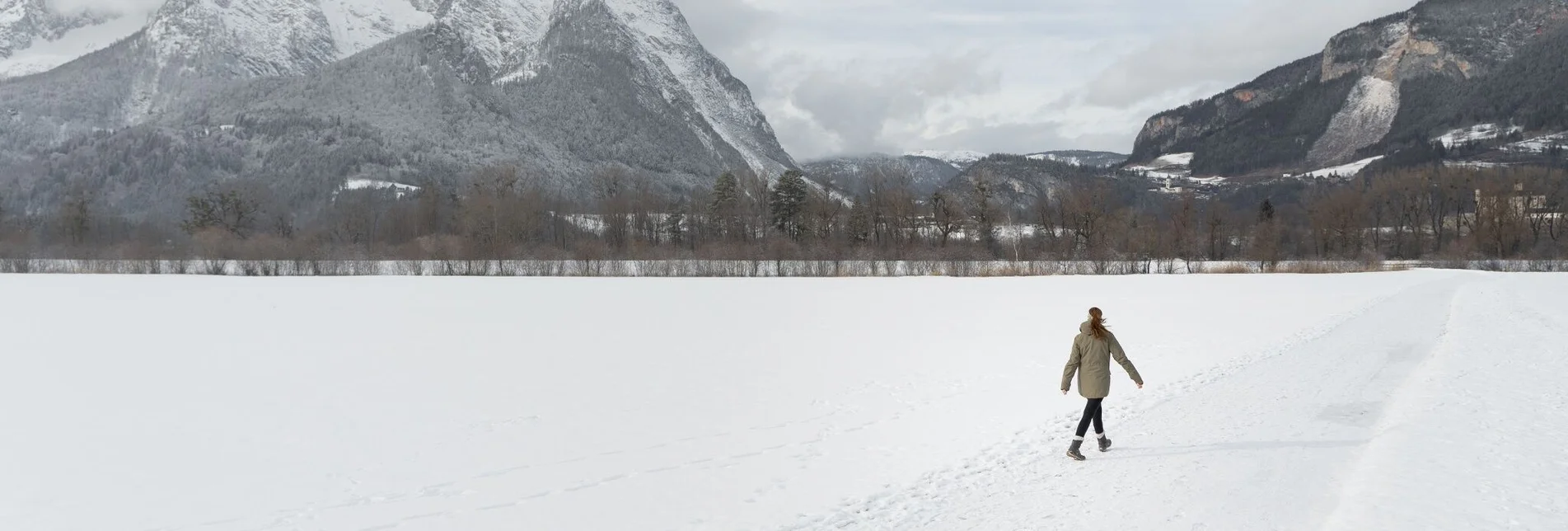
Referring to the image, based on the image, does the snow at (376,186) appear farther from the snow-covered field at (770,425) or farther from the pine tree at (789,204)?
the snow-covered field at (770,425)

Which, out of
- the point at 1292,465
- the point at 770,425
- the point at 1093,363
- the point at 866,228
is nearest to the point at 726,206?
the point at 866,228

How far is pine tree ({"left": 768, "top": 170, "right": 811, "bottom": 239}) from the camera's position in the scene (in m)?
75.8

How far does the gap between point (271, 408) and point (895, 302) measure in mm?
23519

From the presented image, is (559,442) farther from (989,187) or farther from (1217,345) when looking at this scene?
(989,187)

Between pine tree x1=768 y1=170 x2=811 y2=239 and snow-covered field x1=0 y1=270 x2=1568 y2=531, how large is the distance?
2011 inches

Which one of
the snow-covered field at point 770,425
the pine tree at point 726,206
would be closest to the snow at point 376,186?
the pine tree at point 726,206

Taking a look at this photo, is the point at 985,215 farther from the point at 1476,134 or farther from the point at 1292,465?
the point at 1476,134

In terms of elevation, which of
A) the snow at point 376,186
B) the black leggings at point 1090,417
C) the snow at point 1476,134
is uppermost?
the snow at point 1476,134

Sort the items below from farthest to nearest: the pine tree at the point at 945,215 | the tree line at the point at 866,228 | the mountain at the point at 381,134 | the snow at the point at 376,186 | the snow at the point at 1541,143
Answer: the snow at the point at 1541,143, the mountain at the point at 381,134, the snow at the point at 376,186, the pine tree at the point at 945,215, the tree line at the point at 866,228

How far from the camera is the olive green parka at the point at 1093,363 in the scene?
8.91 m

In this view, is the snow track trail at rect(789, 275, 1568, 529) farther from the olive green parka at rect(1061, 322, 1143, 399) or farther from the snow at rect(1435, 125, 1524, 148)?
the snow at rect(1435, 125, 1524, 148)

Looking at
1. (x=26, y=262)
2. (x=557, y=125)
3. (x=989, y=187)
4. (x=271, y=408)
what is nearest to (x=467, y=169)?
(x=557, y=125)

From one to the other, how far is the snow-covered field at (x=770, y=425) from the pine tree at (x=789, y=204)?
168ft

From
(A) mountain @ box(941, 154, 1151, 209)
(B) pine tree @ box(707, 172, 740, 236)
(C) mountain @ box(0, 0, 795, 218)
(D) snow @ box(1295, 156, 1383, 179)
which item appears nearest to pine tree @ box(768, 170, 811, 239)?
(B) pine tree @ box(707, 172, 740, 236)
